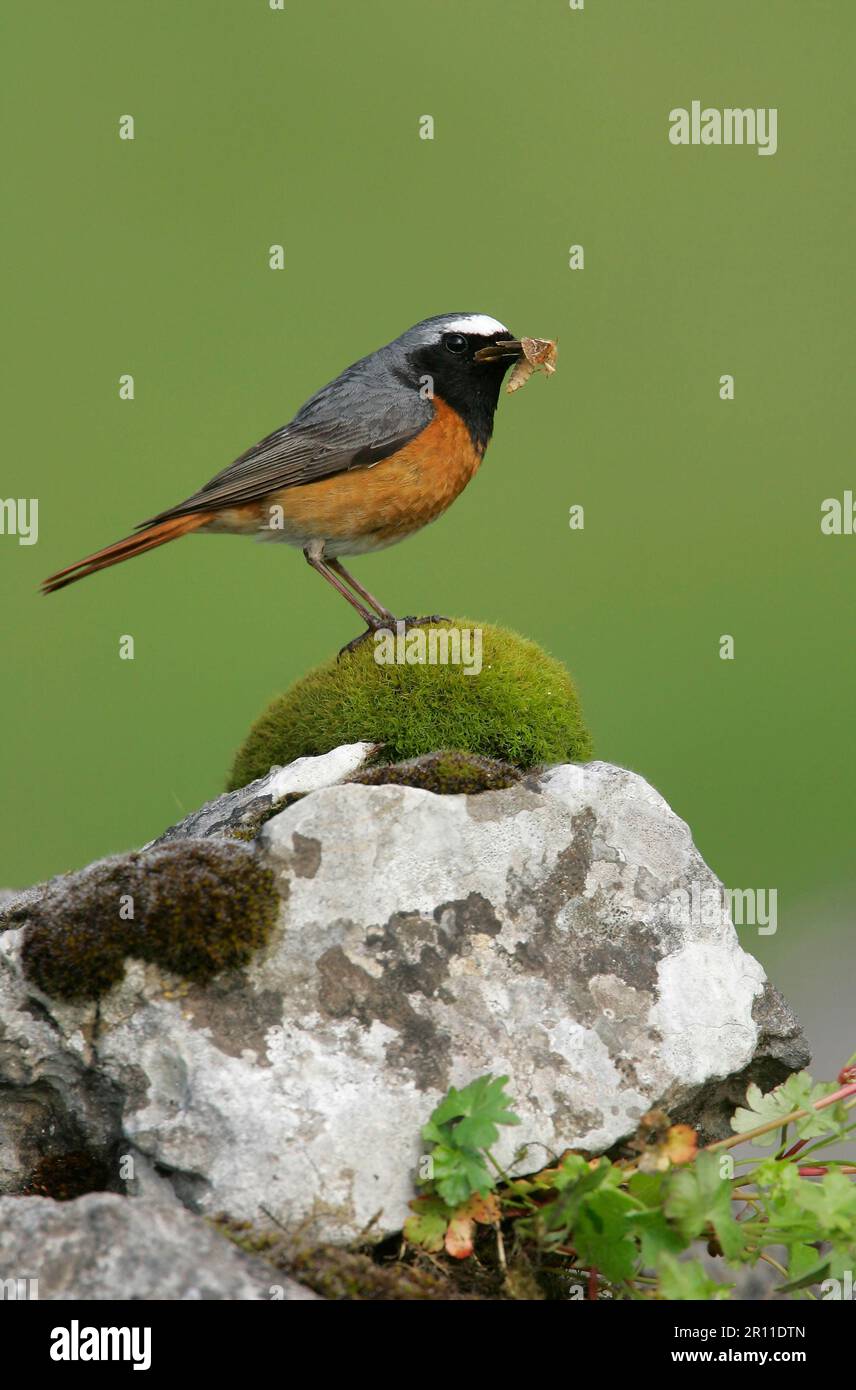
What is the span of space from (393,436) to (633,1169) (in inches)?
186

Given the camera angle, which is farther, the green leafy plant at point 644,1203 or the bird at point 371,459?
the bird at point 371,459

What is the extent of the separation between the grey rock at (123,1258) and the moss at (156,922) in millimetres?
896

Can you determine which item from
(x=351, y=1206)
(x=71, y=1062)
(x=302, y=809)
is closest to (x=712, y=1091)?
(x=351, y=1206)

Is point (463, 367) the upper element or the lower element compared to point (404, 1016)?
upper

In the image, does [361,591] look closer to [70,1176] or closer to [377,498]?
[377,498]

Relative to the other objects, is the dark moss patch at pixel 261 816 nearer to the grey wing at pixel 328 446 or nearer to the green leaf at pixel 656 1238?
the green leaf at pixel 656 1238

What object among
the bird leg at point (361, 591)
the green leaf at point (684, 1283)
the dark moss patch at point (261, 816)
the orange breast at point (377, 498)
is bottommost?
the green leaf at point (684, 1283)

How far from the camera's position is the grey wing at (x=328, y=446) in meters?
7.92

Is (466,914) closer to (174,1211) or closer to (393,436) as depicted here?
(174,1211)

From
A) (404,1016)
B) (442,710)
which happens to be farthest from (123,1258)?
(442,710)

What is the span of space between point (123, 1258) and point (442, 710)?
3.25 metres

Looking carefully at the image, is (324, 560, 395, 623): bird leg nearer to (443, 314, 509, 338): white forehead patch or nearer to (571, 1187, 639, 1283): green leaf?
(443, 314, 509, 338): white forehead patch

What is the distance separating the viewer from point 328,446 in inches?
314

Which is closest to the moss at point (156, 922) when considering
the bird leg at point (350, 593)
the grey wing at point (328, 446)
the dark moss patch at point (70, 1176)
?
the dark moss patch at point (70, 1176)
